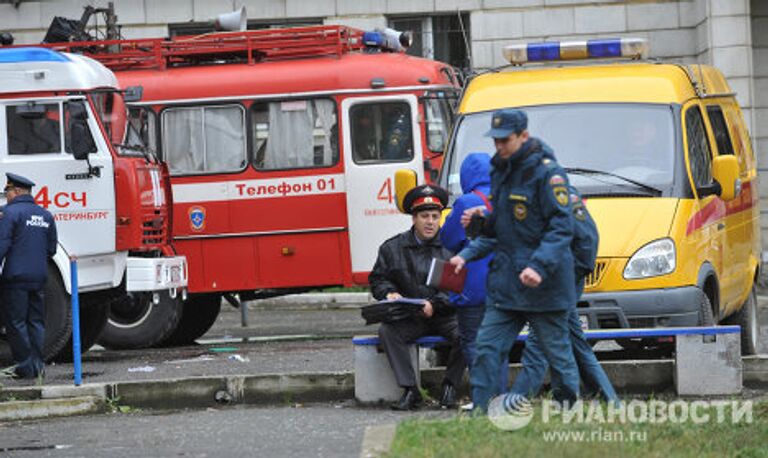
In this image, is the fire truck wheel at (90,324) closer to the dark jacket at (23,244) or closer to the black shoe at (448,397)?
the dark jacket at (23,244)

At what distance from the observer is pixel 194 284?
18969 millimetres

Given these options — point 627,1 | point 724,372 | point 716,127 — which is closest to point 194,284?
point 716,127

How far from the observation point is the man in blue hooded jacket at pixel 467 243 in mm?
11445

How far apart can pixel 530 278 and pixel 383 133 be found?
9508mm

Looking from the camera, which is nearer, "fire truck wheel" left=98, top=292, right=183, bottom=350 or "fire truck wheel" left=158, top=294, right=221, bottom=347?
"fire truck wheel" left=98, top=292, right=183, bottom=350

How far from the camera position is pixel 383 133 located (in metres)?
19.2

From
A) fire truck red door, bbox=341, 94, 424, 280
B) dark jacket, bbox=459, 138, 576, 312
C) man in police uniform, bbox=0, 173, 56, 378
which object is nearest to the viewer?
dark jacket, bbox=459, 138, 576, 312

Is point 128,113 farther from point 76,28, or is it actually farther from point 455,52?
point 455,52

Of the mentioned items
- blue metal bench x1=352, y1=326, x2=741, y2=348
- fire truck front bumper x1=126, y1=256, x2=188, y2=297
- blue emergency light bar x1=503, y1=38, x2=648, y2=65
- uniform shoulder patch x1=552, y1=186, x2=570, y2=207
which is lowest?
blue metal bench x1=352, y1=326, x2=741, y2=348

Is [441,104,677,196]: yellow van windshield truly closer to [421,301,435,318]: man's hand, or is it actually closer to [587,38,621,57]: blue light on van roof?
[587,38,621,57]: blue light on van roof

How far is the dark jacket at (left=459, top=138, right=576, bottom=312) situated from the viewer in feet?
32.9

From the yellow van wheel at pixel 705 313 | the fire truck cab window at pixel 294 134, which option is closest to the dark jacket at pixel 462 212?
the yellow van wheel at pixel 705 313

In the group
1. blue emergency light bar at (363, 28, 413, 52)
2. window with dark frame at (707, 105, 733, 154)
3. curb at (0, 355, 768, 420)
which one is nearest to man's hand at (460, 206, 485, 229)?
curb at (0, 355, 768, 420)

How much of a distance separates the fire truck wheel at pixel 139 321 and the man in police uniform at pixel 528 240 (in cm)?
850
